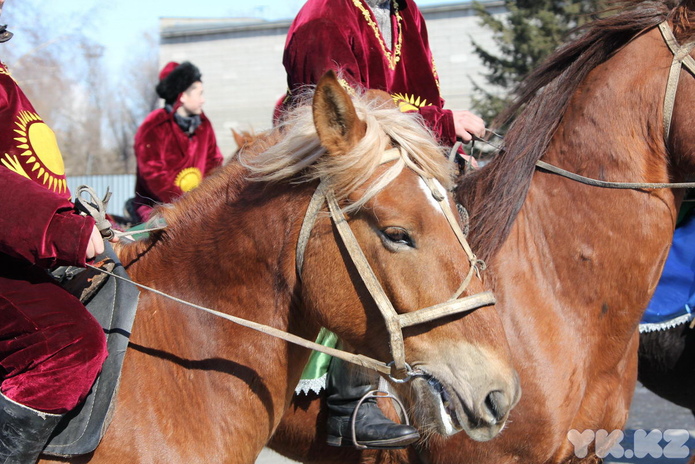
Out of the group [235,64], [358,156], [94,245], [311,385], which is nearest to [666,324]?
[311,385]

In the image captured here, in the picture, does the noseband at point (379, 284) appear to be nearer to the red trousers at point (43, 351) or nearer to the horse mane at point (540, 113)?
the red trousers at point (43, 351)

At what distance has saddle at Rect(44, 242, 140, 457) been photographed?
77.8 inches

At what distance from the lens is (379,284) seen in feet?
6.51

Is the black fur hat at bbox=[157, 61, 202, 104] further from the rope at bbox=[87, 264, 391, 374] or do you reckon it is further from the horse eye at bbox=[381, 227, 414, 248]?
the horse eye at bbox=[381, 227, 414, 248]

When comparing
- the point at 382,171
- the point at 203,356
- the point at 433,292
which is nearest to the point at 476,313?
the point at 433,292

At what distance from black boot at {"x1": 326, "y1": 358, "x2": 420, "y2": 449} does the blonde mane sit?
3.61 feet

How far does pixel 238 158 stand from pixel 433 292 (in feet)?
2.71

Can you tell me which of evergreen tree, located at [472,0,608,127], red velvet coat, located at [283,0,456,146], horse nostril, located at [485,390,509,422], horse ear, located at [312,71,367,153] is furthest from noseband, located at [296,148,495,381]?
evergreen tree, located at [472,0,608,127]

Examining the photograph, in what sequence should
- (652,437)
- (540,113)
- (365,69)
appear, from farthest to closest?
(652,437), (365,69), (540,113)

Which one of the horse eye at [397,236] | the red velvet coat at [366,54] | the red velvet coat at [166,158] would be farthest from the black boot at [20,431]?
the red velvet coat at [166,158]

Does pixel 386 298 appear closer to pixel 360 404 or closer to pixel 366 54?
pixel 360 404

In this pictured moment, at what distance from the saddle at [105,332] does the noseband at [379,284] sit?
552 mm

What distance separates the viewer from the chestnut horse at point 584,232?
2.81 metres

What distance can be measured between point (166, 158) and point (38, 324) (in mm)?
4619
